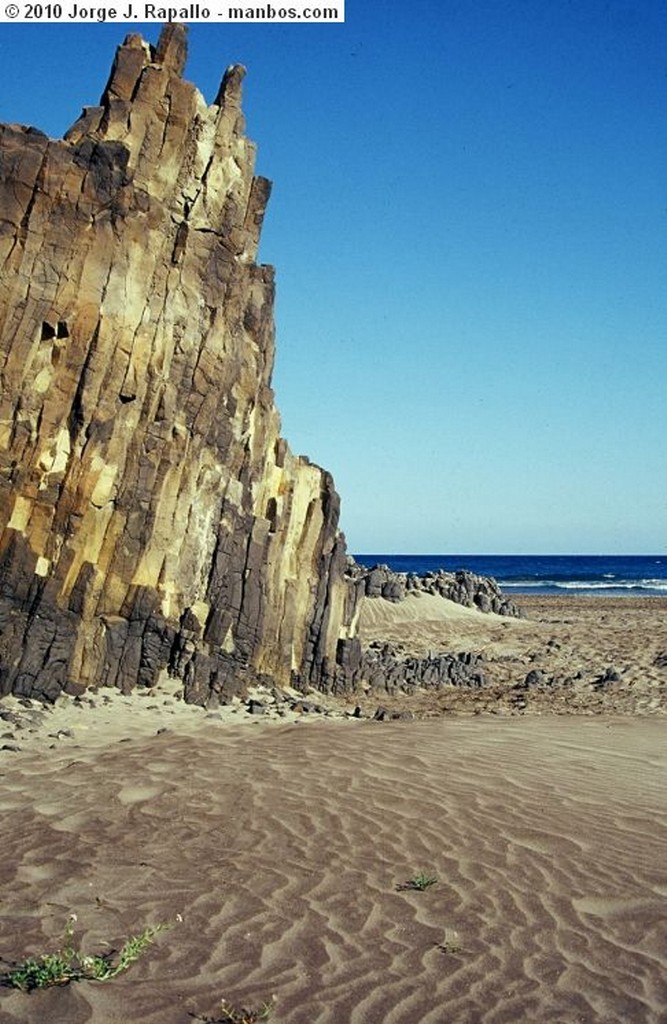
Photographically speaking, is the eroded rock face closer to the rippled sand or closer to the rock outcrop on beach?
the rippled sand

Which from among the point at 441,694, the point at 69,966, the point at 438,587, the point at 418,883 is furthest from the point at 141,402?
the point at 438,587

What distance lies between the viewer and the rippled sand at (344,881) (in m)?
5.53

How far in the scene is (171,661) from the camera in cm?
1666

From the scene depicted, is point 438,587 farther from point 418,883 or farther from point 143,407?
point 418,883

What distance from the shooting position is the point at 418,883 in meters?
7.34

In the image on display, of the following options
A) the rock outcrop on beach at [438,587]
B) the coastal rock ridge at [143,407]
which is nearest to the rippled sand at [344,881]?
the coastal rock ridge at [143,407]

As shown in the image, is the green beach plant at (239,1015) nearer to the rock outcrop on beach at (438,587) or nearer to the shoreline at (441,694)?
the shoreline at (441,694)

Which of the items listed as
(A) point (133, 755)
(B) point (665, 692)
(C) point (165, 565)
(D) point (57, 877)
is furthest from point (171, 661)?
(B) point (665, 692)

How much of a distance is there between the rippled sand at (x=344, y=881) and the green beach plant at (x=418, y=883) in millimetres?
93

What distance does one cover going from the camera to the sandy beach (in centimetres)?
555

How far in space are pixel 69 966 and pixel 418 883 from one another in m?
2.86

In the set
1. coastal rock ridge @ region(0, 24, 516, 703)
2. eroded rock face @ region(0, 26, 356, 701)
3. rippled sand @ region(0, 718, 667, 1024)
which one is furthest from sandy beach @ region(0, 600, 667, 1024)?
eroded rock face @ region(0, 26, 356, 701)

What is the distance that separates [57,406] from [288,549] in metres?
Answer: 6.30

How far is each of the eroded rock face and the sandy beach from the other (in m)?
2.12
